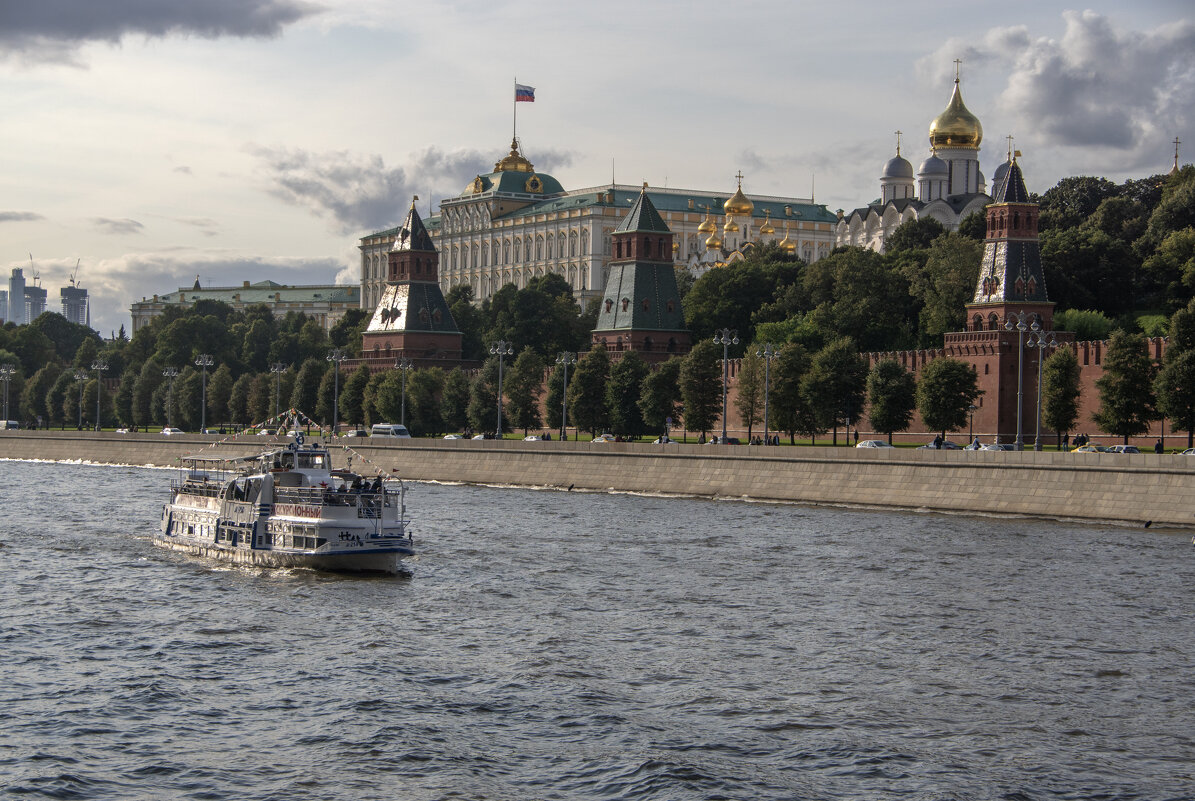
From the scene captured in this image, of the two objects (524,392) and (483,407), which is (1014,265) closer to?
(524,392)

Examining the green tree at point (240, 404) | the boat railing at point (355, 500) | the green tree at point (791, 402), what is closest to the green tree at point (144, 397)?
Answer: the green tree at point (240, 404)

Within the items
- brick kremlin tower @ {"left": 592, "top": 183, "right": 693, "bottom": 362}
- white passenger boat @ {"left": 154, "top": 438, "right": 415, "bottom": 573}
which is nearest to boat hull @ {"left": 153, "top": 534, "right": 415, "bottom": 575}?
white passenger boat @ {"left": 154, "top": 438, "right": 415, "bottom": 573}

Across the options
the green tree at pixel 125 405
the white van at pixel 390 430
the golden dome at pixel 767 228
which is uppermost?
the golden dome at pixel 767 228

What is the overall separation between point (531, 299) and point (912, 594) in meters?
92.0

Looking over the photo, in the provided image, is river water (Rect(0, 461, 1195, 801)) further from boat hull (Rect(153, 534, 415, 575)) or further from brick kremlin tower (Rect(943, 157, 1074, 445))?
brick kremlin tower (Rect(943, 157, 1074, 445))

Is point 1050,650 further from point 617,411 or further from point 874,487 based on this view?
point 617,411

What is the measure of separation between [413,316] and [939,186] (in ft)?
153

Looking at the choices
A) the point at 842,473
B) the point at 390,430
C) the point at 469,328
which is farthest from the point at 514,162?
the point at 842,473

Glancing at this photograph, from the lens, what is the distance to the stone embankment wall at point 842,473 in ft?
164

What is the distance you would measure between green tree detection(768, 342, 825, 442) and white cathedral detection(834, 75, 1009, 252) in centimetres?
4279

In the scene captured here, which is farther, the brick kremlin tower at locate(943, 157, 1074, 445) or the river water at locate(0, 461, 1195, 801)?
the brick kremlin tower at locate(943, 157, 1074, 445)

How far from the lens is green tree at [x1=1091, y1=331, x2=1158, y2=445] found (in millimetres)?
69188

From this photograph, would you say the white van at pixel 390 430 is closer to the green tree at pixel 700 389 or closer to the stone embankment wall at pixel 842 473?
the stone embankment wall at pixel 842 473

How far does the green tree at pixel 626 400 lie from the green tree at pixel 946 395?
685 inches
